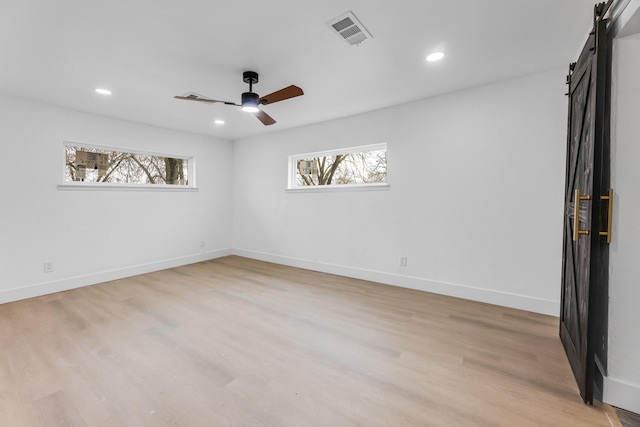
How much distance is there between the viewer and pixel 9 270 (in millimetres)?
3326

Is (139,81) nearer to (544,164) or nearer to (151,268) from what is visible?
(151,268)

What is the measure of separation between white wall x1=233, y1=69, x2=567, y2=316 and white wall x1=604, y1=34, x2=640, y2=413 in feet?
4.45

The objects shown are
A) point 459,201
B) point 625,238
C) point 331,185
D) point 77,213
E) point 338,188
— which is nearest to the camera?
point 625,238

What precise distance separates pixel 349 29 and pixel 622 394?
2.94m

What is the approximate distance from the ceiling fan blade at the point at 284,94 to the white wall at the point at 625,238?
2.13 meters

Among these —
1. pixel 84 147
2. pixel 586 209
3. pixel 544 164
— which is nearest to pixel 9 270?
pixel 84 147

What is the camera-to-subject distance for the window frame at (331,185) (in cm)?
407

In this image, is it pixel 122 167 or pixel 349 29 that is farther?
pixel 122 167

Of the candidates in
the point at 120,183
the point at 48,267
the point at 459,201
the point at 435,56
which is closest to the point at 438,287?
the point at 459,201

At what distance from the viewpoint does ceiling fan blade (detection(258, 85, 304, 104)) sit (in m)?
2.48

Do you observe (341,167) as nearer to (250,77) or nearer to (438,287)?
(250,77)

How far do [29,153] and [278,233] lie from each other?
11.7 feet

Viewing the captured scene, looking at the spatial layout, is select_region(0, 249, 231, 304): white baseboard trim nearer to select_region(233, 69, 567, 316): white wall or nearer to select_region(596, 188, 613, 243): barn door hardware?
select_region(233, 69, 567, 316): white wall

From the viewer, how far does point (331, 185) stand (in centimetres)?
459
